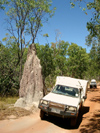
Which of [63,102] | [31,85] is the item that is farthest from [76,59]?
[63,102]

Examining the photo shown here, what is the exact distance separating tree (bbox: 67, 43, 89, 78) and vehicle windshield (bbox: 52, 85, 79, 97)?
21116 mm

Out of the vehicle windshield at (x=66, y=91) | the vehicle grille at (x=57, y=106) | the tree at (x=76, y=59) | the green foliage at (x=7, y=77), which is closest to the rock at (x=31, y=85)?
the vehicle windshield at (x=66, y=91)

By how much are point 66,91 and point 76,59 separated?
74.8 feet

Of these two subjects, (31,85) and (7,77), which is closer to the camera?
(31,85)

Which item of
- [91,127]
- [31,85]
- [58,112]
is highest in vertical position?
[31,85]

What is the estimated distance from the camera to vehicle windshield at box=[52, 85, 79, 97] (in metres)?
8.13

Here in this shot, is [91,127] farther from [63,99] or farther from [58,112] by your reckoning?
[63,99]

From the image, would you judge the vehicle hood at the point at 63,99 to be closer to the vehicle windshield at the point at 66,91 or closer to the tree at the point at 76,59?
the vehicle windshield at the point at 66,91

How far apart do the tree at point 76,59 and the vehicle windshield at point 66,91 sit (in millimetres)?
21116

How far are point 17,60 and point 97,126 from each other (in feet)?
47.4

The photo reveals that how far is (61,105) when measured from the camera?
6793 millimetres

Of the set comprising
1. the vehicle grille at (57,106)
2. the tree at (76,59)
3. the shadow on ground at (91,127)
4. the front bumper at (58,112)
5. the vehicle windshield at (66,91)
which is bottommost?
the shadow on ground at (91,127)

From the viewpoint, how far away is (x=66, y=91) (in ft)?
27.5

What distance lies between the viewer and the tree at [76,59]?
30.0 metres
